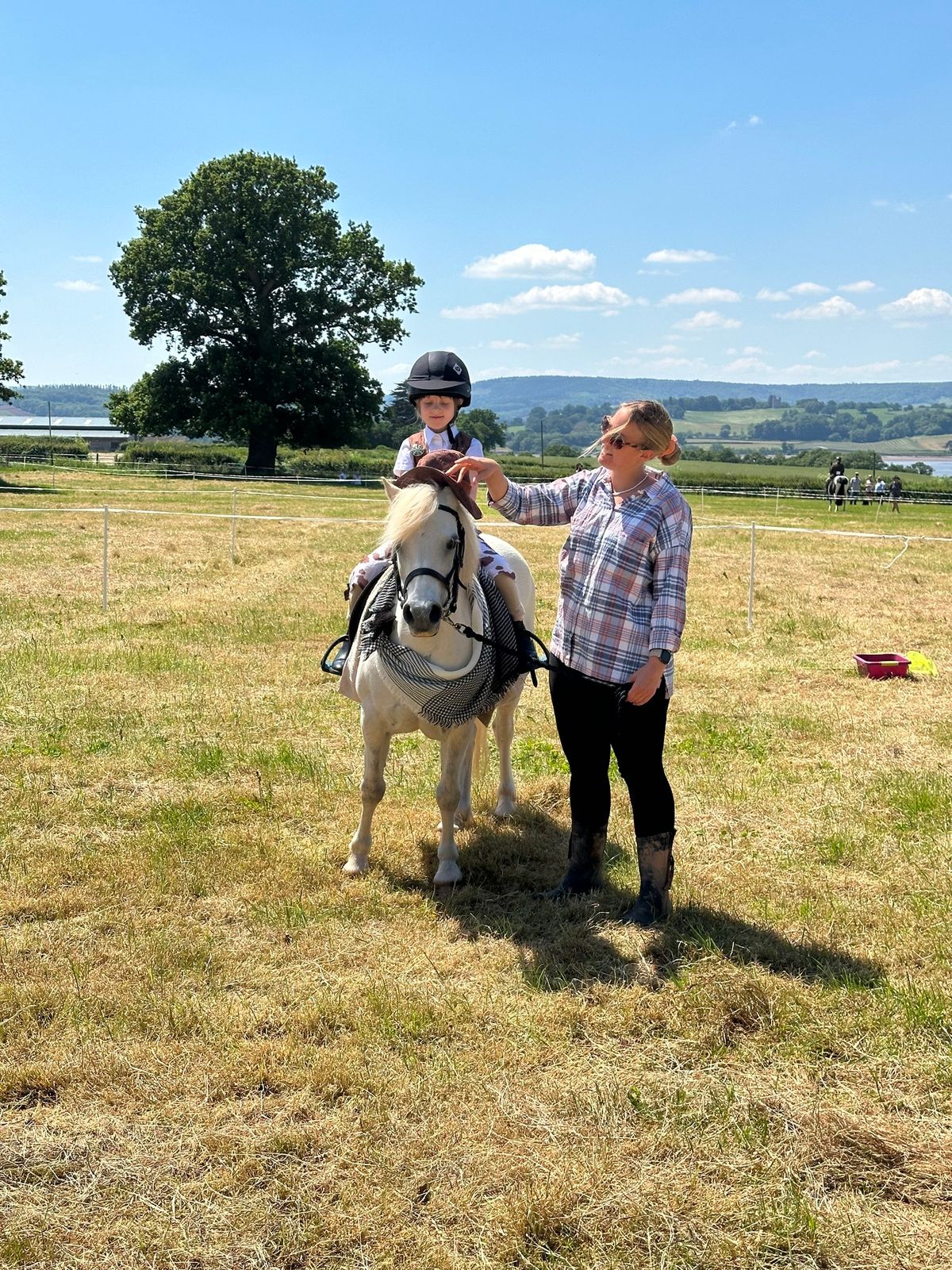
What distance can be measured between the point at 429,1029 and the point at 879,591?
14.3m

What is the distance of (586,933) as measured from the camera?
186 inches

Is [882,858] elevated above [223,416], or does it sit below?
below

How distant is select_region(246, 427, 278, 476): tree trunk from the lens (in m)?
47.7

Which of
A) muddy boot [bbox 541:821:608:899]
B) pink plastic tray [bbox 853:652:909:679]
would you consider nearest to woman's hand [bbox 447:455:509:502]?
muddy boot [bbox 541:821:608:899]

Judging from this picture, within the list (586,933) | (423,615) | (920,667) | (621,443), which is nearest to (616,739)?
(586,933)

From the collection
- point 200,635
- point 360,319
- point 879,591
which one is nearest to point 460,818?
point 200,635

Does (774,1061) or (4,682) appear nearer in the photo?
(774,1061)

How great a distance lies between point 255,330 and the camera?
48.8 m

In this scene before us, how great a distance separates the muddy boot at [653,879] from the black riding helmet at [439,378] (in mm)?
2338

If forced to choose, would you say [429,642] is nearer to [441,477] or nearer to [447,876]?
[441,477]

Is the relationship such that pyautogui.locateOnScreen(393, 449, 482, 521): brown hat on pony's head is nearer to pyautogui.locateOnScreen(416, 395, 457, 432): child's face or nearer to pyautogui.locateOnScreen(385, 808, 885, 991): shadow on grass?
pyautogui.locateOnScreen(416, 395, 457, 432): child's face

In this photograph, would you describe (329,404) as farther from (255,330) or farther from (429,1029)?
(429,1029)

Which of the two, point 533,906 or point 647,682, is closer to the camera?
point 647,682

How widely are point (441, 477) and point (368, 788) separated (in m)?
1.82
